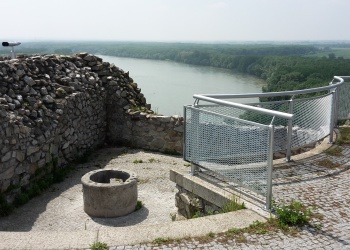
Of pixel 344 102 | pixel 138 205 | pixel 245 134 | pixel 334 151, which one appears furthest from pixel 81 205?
pixel 344 102

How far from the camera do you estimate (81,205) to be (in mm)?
6547

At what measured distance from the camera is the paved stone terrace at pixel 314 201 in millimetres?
3457

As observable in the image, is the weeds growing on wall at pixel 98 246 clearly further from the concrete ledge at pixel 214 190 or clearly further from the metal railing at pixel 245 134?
the metal railing at pixel 245 134

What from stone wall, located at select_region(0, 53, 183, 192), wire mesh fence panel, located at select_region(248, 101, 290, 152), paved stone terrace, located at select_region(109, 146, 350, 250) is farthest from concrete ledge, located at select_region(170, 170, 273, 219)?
stone wall, located at select_region(0, 53, 183, 192)

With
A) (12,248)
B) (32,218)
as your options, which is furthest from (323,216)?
(32,218)

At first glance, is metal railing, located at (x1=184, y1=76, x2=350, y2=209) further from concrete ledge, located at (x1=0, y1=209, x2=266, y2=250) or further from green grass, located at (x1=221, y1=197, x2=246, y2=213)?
concrete ledge, located at (x1=0, y1=209, x2=266, y2=250)

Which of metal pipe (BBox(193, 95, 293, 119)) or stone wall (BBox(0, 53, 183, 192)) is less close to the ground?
metal pipe (BBox(193, 95, 293, 119))

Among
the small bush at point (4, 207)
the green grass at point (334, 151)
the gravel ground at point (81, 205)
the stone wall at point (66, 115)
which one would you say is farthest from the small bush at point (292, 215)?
the stone wall at point (66, 115)

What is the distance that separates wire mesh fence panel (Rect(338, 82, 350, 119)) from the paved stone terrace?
1495 mm

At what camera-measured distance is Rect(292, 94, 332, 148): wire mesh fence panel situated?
5996 mm

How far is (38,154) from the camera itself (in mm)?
7113

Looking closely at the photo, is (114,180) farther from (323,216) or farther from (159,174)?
(323,216)

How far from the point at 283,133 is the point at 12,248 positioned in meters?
4.06

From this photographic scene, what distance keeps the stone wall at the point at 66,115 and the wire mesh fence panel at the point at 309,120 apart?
12.1 feet
